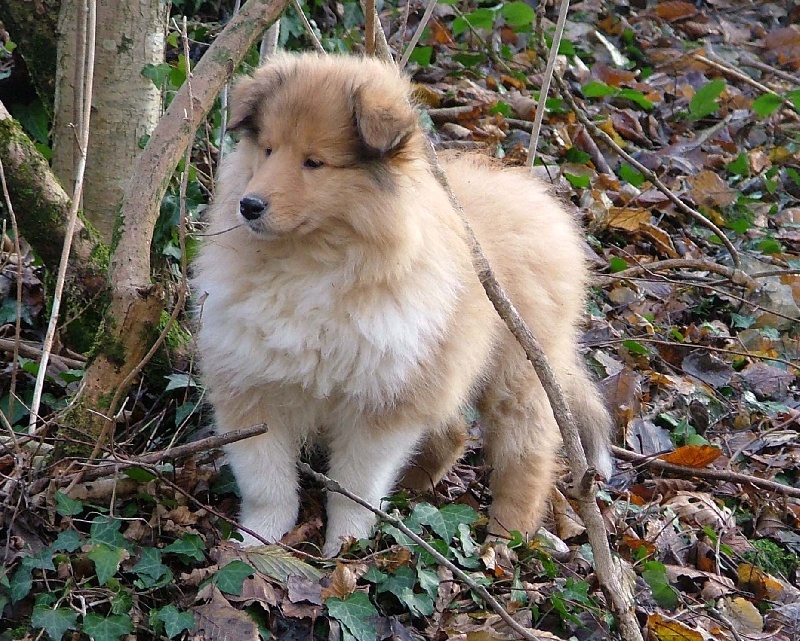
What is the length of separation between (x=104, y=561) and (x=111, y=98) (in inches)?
78.6

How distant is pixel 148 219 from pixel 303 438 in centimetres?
97

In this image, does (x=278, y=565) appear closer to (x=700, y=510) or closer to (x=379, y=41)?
(x=700, y=510)

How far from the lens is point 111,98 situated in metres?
3.87

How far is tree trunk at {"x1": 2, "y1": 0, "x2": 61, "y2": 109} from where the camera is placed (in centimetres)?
395

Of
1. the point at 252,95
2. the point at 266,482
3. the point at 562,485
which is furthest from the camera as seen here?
the point at 562,485

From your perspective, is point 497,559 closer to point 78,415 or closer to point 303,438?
point 303,438

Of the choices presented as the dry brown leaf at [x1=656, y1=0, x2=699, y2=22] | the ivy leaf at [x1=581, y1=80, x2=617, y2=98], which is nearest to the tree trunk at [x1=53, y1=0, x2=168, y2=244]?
the ivy leaf at [x1=581, y1=80, x2=617, y2=98]

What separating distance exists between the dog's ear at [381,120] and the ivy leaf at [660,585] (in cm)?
183

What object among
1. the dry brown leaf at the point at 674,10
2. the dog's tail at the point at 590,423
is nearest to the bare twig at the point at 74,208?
the dog's tail at the point at 590,423

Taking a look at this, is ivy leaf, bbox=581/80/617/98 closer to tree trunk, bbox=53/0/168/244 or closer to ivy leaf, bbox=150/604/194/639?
tree trunk, bbox=53/0/168/244

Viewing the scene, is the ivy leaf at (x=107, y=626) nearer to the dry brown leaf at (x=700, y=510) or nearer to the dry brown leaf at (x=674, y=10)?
the dry brown leaf at (x=700, y=510)

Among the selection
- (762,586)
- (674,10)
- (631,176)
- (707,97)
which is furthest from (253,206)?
(674,10)

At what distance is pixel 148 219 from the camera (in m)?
3.11

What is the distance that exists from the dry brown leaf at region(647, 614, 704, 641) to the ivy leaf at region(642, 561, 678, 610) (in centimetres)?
16
